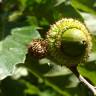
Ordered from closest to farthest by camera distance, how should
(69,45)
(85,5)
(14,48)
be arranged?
1. (69,45)
2. (14,48)
3. (85,5)

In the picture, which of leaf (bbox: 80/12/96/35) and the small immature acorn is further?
leaf (bbox: 80/12/96/35)

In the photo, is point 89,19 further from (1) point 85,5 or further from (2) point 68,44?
(2) point 68,44

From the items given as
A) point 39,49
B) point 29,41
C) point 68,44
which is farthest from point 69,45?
point 29,41

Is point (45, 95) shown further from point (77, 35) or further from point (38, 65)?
point (77, 35)

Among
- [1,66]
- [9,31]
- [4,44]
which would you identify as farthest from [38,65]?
[1,66]

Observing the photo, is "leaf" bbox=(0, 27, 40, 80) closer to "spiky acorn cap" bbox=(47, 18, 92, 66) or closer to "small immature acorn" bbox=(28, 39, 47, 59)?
"small immature acorn" bbox=(28, 39, 47, 59)

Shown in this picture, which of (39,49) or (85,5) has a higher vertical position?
(85,5)

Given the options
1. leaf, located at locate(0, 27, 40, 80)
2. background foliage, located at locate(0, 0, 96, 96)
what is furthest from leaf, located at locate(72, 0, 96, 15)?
leaf, located at locate(0, 27, 40, 80)

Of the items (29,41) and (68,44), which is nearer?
(68,44)
